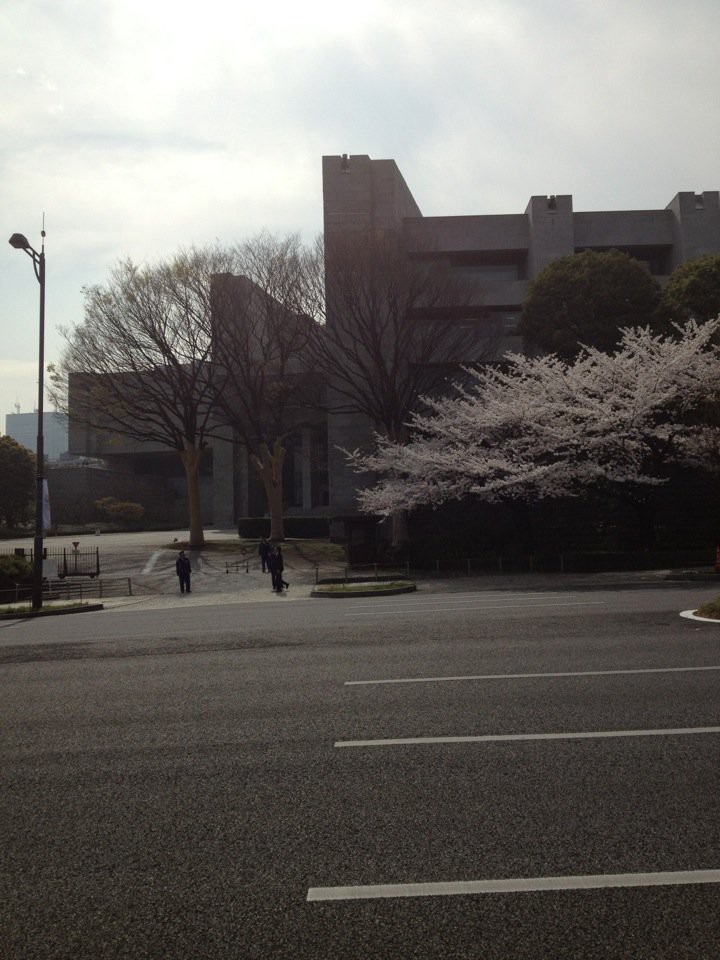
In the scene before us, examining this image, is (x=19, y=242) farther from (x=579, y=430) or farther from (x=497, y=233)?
(x=497, y=233)

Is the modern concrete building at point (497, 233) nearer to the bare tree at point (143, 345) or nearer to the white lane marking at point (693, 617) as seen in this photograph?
the bare tree at point (143, 345)

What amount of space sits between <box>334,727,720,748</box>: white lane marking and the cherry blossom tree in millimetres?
22864

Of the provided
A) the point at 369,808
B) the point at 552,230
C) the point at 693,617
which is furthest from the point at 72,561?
the point at 369,808

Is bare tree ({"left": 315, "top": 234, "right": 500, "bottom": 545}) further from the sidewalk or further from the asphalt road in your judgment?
the asphalt road

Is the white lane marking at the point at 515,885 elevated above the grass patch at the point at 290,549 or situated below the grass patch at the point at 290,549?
below

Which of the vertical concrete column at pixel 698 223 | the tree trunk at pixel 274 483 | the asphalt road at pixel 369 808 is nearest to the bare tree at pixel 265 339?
the tree trunk at pixel 274 483

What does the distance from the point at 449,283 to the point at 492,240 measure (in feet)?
57.0

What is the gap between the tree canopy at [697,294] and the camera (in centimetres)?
3541

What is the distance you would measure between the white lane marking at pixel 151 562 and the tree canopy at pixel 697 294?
2595cm

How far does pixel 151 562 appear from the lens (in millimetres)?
40000

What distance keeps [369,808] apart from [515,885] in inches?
45.8

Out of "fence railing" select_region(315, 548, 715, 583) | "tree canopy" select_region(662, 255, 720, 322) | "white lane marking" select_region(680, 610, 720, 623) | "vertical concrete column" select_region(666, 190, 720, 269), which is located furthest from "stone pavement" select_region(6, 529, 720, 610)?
"vertical concrete column" select_region(666, 190, 720, 269)

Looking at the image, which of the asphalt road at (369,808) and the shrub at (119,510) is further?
the shrub at (119,510)

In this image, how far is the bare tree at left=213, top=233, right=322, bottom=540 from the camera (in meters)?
38.3
